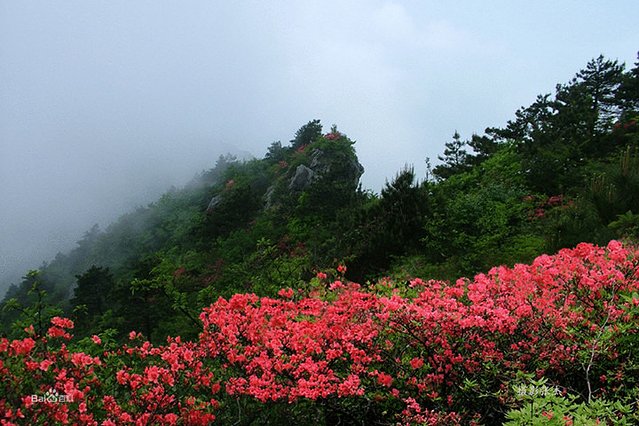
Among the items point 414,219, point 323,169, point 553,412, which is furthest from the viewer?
point 323,169

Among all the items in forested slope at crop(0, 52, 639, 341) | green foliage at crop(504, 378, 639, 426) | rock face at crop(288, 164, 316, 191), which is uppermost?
rock face at crop(288, 164, 316, 191)

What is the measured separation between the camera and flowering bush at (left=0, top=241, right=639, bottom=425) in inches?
105

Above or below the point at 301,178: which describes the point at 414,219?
below

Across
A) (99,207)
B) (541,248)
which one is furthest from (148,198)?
(541,248)

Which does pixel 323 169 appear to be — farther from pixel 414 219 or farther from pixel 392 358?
pixel 392 358

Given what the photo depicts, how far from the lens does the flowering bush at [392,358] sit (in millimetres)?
2670

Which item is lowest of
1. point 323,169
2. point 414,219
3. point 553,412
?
point 553,412

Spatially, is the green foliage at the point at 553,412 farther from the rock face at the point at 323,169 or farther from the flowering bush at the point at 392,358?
the rock face at the point at 323,169

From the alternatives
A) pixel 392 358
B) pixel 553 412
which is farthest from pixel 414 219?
pixel 553 412

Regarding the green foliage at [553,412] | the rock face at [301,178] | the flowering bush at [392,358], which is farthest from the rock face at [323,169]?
the green foliage at [553,412]

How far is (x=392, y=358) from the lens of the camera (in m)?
3.30

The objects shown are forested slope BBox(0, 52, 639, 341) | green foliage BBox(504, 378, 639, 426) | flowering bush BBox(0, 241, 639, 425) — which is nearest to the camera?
green foliage BBox(504, 378, 639, 426)

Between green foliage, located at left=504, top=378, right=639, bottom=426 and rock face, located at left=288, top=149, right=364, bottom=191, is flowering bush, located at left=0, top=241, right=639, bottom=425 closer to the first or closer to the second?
green foliage, located at left=504, top=378, right=639, bottom=426

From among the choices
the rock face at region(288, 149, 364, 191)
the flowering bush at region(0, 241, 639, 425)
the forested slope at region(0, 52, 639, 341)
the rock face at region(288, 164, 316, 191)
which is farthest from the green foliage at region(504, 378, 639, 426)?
the rock face at region(288, 164, 316, 191)
